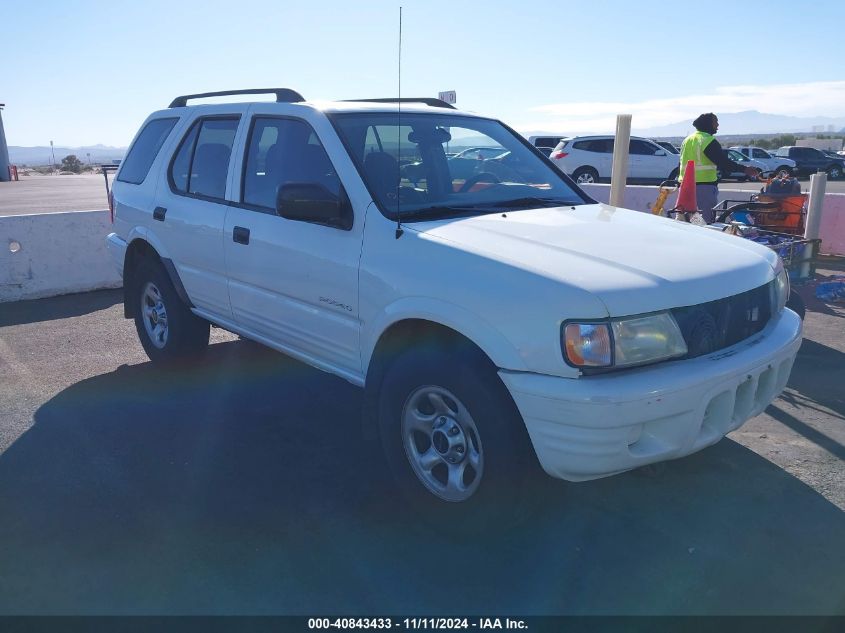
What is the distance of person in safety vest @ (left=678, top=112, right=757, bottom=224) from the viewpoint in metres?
8.03

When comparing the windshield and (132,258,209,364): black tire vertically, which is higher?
the windshield

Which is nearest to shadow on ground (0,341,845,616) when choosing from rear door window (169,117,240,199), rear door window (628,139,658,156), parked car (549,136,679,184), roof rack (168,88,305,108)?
rear door window (169,117,240,199)

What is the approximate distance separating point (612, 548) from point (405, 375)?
1170mm

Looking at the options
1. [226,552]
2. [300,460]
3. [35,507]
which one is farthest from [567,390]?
[35,507]

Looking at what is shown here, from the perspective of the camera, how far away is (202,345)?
5.45m

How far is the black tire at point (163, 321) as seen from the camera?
5230 mm

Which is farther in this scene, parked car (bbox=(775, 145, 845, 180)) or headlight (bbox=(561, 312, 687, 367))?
parked car (bbox=(775, 145, 845, 180))

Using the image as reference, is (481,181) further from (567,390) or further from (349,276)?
(567,390)

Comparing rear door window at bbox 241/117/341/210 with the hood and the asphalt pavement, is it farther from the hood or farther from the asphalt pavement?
the asphalt pavement

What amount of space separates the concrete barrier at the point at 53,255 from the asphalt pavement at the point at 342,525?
3541mm

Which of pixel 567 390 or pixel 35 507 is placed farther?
pixel 35 507

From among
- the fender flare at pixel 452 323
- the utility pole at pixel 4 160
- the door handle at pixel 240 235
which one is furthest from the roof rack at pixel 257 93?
the utility pole at pixel 4 160

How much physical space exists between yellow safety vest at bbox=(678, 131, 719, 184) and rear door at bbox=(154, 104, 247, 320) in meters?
5.48

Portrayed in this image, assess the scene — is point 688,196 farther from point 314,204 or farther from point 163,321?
point 163,321
